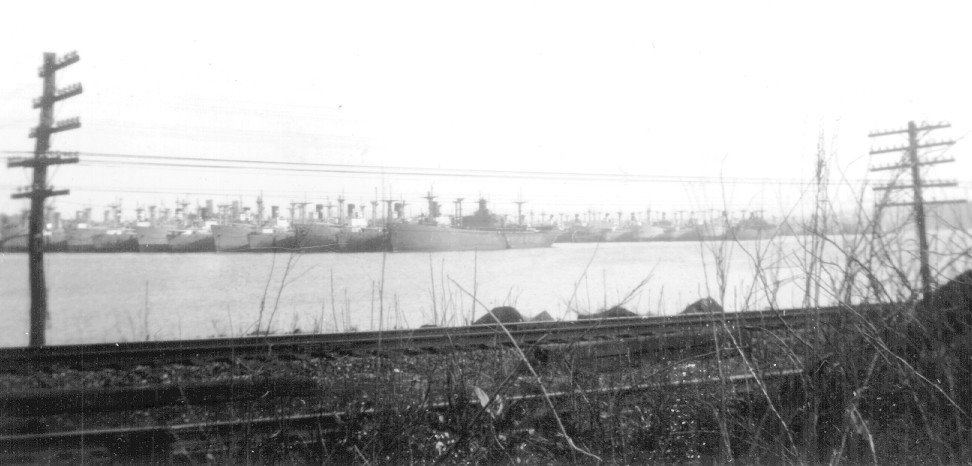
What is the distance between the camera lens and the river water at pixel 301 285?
6.71 m

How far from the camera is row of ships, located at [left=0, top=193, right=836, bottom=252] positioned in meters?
6.41

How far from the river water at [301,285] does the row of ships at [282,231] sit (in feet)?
0.45

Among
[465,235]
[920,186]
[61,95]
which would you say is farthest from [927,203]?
[61,95]

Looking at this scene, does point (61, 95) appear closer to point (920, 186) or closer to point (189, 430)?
point (189, 430)

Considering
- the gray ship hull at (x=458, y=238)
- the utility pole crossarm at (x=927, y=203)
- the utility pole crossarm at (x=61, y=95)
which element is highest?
the utility pole crossarm at (x=61, y=95)

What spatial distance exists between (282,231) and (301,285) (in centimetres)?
89

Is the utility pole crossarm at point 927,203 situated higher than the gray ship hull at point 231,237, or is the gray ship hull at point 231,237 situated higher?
the utility pole crossarm at point 927,203

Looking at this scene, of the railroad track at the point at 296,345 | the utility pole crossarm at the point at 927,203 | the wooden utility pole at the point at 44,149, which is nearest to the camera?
the utility pole crossarm at the point at 927,203

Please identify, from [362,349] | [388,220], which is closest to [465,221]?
[388,220]

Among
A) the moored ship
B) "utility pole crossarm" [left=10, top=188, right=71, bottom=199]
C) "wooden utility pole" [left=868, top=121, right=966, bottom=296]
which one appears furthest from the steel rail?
"utility pole crossarm" [left=10, top=188, right=71, bottom=199]

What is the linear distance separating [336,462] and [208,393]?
1235mm

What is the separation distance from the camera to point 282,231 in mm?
6258

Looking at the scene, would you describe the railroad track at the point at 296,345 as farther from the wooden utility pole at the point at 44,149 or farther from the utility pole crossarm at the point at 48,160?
the utility pole crossarm at the point at 48,160

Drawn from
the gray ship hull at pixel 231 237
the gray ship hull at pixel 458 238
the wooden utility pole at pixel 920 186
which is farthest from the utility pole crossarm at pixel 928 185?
the gray ship hull at pixel 231 237
